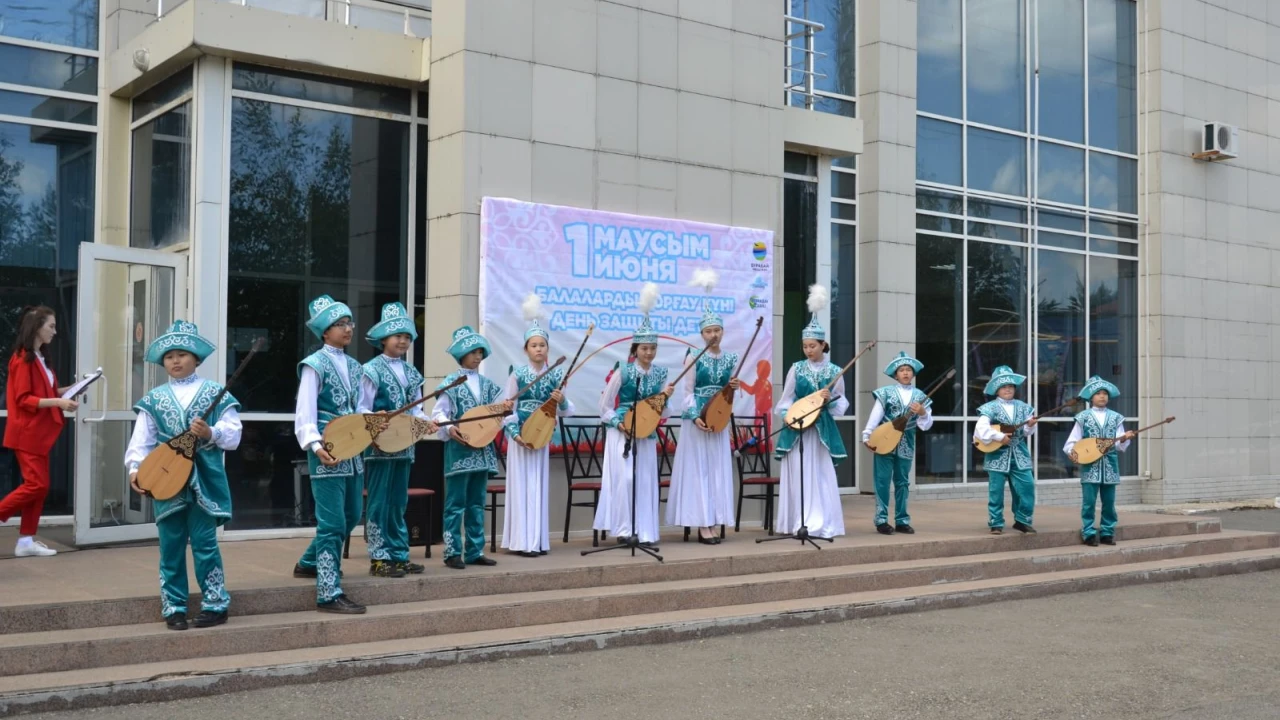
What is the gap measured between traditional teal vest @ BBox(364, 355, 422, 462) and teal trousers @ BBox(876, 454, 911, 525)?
5.20 meters

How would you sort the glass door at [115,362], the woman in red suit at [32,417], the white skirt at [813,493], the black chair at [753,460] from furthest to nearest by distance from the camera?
1. the black chair at [753,460]
2. the white skirt at [813,493]
3. the glass door at [115,362]
4. the woman in red suit at [32,417]

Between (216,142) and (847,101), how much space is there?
29.0 feet

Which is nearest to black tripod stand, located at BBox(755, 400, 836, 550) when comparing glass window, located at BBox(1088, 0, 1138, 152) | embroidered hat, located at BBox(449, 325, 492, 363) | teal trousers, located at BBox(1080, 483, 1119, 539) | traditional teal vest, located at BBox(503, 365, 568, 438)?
traditional teal vest, located at BBox(503, 365, 568, 438)

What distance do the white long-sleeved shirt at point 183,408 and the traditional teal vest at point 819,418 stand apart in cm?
538

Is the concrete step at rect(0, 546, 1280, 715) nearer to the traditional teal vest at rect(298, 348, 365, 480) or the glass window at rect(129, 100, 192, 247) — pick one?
the traditional teal vest at rect(298, 348, 365, 480)

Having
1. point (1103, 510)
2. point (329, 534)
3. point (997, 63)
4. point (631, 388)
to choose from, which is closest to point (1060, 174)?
point (997, 63)

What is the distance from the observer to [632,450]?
1005cm

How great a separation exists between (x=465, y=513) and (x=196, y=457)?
2.46m

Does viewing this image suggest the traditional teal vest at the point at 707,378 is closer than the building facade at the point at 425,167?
No

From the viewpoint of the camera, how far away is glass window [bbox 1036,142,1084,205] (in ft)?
60.2

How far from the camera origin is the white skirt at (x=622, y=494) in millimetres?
10180

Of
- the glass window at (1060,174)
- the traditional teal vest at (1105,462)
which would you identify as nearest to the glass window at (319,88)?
the traditional teal vest at (1105,462)

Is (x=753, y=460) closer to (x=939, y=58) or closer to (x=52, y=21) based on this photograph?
(x=939, y=58)

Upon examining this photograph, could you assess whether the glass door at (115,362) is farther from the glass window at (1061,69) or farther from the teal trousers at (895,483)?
the glass window at (1061,69)
